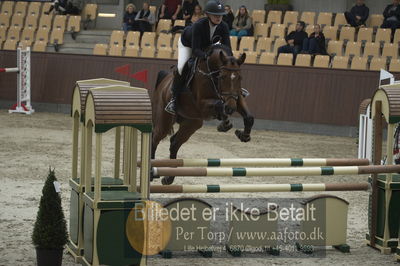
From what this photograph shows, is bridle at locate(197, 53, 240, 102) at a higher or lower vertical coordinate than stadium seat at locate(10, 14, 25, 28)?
lower

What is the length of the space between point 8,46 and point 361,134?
13.4 metres

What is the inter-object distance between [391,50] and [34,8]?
11966mm

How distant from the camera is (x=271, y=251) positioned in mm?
7883

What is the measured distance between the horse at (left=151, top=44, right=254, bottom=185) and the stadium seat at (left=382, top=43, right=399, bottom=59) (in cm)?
907

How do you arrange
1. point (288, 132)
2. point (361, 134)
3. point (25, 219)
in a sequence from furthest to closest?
point (288, 132)
point (361, 134)
point (25, 219)

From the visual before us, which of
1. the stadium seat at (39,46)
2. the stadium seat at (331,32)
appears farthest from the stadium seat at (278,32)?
the stadium seat at (39,46)

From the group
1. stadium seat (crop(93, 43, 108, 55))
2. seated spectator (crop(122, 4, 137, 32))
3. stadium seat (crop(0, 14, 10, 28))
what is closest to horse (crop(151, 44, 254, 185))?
stadium seat (crop(93, 43, 108, 55))

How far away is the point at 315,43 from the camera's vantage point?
19.2 meters

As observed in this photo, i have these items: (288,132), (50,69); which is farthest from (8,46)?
(288,132)

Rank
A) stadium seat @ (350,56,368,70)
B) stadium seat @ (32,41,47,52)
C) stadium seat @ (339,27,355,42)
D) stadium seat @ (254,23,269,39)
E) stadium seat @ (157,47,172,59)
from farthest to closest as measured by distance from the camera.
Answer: stadium seat @ (32,41,47,52) → stadium seat @ (254,23,269,39) → stadium seat @ (157,47,172,59) → stadium seat @ (339,27,355,42) → stadium seat @ (350,56,368,70)

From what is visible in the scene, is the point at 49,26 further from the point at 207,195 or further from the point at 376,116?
the point at 376,116

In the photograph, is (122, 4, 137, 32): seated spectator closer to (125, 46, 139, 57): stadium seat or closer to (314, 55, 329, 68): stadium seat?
(125, 46, 139, 57): stadium seat

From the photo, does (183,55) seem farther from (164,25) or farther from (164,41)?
(164,25)

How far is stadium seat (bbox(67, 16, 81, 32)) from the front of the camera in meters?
24.0
